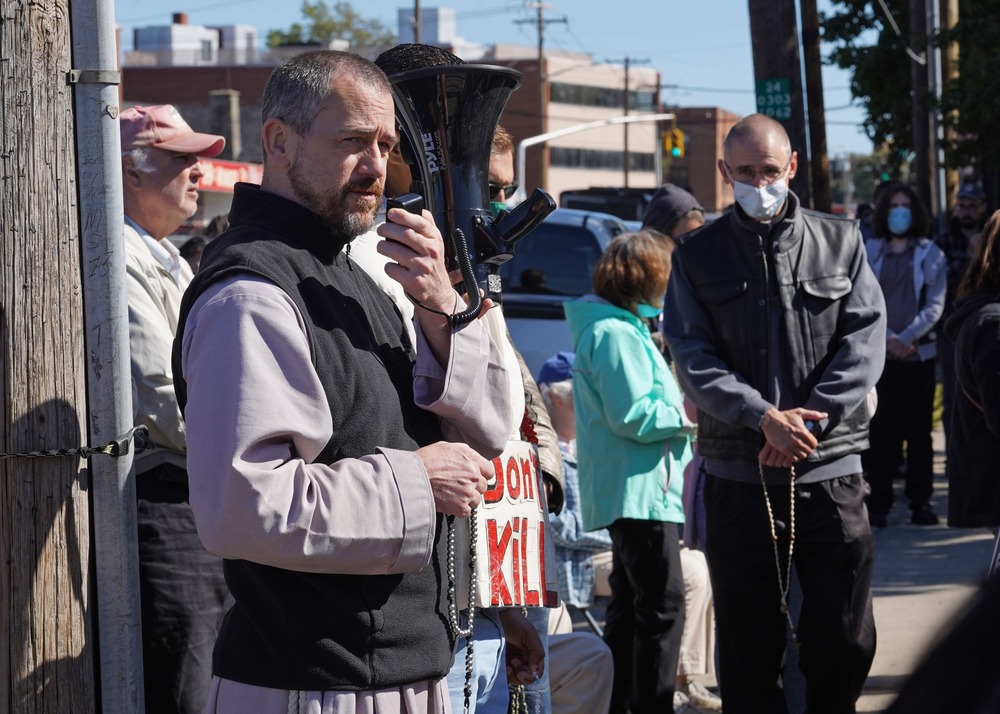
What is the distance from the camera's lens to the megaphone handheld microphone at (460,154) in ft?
8.84

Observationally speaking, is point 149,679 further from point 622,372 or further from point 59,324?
point 622,372

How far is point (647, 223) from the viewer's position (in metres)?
6.55

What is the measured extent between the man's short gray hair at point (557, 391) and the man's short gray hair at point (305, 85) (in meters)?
3.36

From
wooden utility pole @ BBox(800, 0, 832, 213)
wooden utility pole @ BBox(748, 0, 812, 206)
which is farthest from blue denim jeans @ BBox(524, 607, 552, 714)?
wooden utility pole @ BBox(800, 0, 832, 213)

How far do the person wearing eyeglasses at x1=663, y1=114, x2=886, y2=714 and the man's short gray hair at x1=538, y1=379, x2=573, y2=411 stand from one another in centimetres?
125

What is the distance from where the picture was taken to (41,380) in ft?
9.03

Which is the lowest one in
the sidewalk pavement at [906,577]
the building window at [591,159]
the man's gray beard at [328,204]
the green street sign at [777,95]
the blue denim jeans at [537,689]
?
the sidewalk pavement at [906,577]

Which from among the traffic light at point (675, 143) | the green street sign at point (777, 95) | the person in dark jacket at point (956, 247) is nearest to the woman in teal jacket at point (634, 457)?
the person in dark jacket at point (956, 247)

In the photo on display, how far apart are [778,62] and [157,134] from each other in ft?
19.7

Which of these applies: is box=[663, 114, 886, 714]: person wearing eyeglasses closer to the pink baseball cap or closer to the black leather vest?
the black leather vest

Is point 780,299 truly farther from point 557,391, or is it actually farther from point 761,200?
point 557,391

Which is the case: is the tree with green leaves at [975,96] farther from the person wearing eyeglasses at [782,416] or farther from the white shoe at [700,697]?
the person wearing eyeglasses at [782,416]

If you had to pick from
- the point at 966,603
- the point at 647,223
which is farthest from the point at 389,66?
the point at 647,223

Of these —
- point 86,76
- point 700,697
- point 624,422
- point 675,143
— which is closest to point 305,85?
point 86,76
